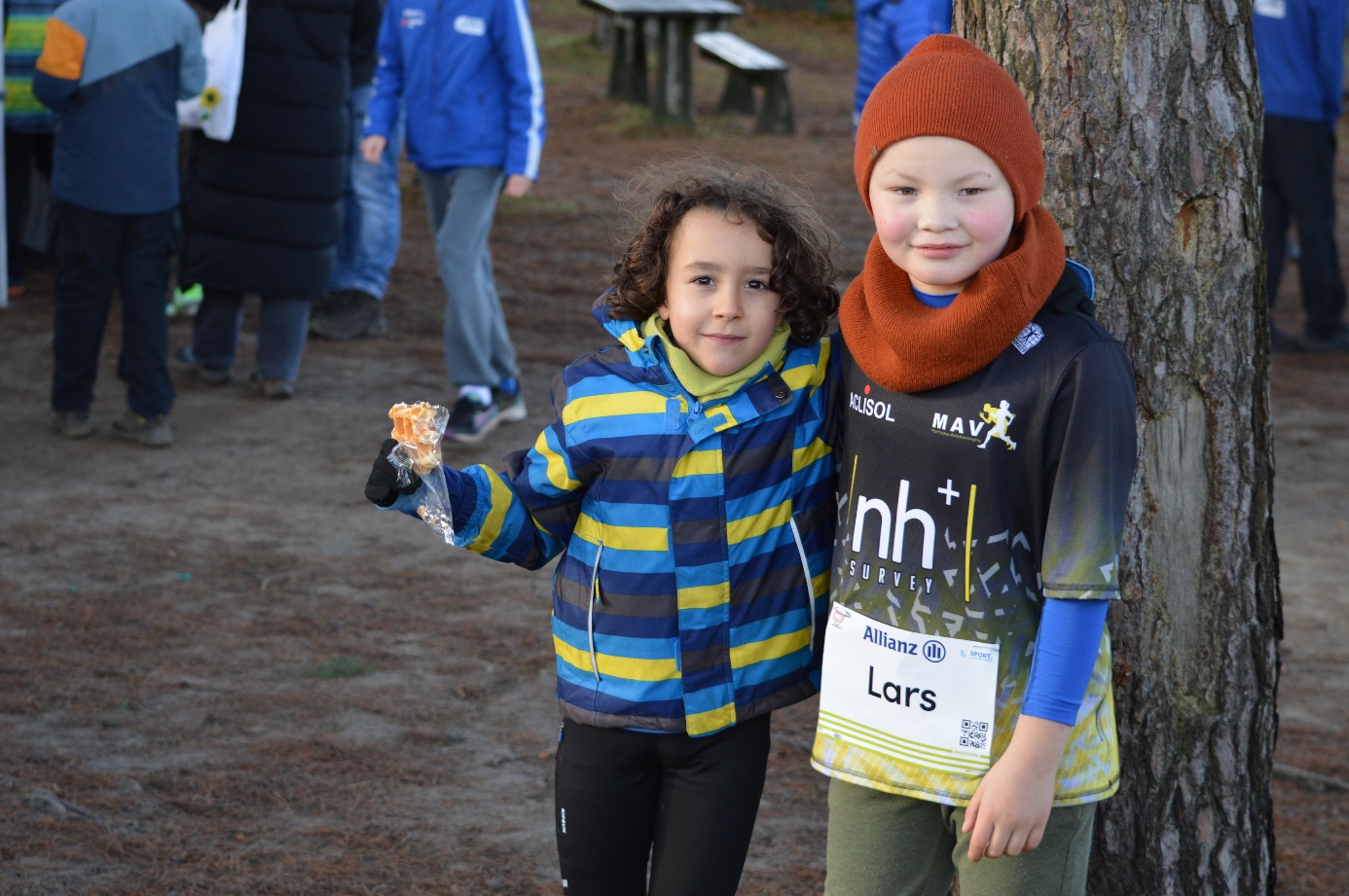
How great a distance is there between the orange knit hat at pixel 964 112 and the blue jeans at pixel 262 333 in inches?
209

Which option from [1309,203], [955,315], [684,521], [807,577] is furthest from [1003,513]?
[1309,203]

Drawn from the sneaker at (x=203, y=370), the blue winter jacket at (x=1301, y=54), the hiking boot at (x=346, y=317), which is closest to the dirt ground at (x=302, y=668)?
the sneaker at (x=203, y=370)

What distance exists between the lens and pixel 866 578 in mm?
2070

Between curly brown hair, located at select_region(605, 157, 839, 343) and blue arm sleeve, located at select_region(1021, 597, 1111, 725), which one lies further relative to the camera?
curly brown hair, located at select_region(605, 157, 839, 343)

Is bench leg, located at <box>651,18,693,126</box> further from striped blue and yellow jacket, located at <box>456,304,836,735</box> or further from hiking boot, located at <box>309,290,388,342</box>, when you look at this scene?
striped blue and yellow jacket, located at <box>456,304,836,735</box>

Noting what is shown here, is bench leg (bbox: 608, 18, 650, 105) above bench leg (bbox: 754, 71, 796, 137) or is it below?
above

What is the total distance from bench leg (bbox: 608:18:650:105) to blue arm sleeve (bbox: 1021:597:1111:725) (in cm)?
1581

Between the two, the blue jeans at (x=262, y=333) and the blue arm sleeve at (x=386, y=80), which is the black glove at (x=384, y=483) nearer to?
the blue arm sleeve at (x=386, y=80)

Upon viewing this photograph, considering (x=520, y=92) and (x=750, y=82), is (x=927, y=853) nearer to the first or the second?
(x=520, y=92)

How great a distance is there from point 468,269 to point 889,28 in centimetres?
221

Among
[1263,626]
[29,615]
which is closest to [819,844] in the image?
[1263,626]

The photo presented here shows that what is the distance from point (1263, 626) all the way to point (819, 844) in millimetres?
1230

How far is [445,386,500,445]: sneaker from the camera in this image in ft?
21.2

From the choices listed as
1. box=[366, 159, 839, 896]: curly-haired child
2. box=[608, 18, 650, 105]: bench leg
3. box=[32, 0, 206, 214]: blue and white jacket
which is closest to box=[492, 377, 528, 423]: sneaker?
box=[32, 0, 206, 214]: blue and white jacket
